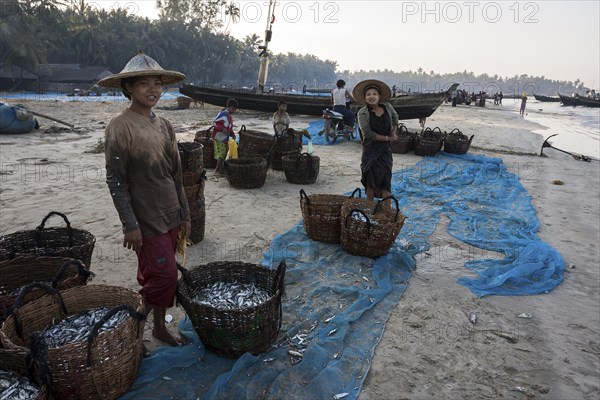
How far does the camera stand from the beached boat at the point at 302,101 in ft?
53.2

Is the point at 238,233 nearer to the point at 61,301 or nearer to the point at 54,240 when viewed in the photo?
the point at 54,240

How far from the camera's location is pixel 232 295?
3121 mm

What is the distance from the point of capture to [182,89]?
2303cm

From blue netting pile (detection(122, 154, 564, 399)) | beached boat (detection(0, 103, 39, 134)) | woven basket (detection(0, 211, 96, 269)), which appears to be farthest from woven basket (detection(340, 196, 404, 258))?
beached boat (detection(0, 103, 39, 134))

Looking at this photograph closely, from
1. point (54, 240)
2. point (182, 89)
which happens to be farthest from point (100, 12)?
point (54, 240)

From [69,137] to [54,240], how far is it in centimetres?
1012

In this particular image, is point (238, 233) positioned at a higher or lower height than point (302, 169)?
lower

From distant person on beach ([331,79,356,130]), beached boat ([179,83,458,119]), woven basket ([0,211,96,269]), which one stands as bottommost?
woven basket ([0,211,96,269])

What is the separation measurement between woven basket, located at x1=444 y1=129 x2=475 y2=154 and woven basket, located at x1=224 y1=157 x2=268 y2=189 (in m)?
6.52

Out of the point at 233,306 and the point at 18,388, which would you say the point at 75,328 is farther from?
the point at 233,306

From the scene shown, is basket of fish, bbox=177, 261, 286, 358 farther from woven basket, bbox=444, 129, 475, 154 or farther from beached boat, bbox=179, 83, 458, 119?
beached boat, bbox=179, 83, 458, 119

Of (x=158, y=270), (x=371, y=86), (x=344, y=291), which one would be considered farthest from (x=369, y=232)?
(x=158, y=270)

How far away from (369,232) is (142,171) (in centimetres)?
257

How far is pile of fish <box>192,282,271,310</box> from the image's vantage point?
3.00m
